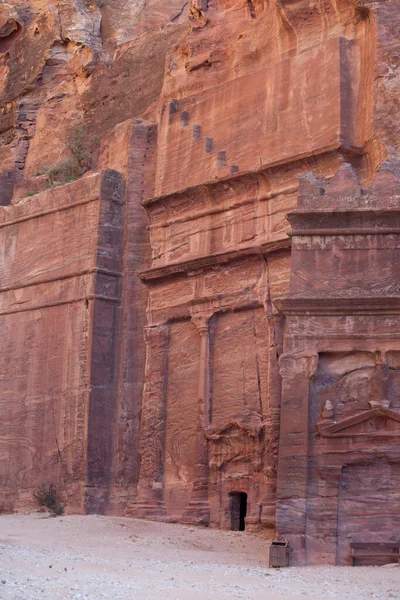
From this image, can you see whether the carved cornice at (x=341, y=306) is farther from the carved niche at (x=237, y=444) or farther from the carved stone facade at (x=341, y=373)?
the carved niche at (x=237, y=444)

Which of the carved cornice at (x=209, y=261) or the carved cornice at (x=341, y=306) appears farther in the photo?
the carved cornice at (x=209, y=261)

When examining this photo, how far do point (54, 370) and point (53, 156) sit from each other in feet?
20.5

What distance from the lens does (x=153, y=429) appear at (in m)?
20.0

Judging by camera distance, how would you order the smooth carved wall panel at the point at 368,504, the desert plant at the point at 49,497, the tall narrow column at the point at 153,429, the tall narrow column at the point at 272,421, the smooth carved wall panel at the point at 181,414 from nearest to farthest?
1. the smooth carved wall panel at the point at 368,504
2. the tall narrow column at the point at 272,421
3. the smooth carved wall panel at the point at 181,414
4. the tall narrow column at the point at 153,429
5. the desert plant at the point at 49,497

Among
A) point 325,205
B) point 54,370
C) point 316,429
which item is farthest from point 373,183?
point 54,370

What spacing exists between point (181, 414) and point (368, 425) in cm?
617

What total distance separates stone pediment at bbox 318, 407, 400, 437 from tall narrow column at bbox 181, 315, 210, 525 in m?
5.14

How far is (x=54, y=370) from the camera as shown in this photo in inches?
848

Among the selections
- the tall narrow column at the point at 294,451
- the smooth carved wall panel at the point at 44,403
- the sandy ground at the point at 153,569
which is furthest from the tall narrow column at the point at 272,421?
the smooth carved wall panel at the point at 44,403

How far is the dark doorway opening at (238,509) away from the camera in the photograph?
1838 cm

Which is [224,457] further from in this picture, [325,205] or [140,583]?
[140,583]

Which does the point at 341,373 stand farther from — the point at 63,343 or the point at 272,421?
the point at 63,343

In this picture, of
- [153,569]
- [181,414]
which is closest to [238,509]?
[181,414]

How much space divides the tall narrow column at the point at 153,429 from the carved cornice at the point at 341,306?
603cm
